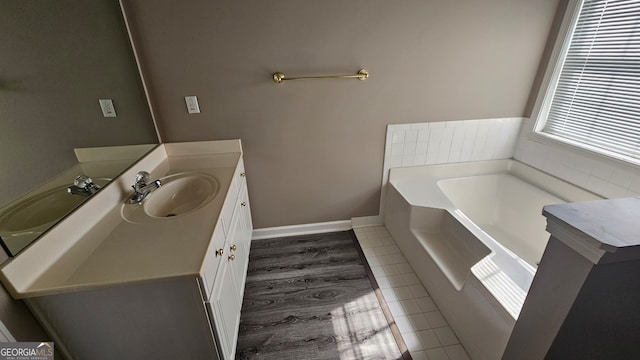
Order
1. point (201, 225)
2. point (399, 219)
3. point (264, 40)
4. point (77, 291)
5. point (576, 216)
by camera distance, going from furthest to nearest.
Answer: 1. point (399, 219)
2. point (264, 40)
3. point (201, 225)
4. point (77, 291)
5. point (576, 216)

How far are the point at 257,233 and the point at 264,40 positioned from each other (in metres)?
1.51

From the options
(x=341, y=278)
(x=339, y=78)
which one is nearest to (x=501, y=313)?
(x=341, y=278)

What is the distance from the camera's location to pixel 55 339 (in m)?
0.95

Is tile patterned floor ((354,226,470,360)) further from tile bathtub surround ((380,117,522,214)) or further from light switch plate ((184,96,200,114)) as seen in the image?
light switch plate ((184,96,200,114))

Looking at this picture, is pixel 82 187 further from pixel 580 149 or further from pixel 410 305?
pixel 580 149

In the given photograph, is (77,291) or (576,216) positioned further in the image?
(77,291)

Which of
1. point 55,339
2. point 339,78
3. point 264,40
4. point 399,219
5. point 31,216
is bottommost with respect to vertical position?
point 399,219

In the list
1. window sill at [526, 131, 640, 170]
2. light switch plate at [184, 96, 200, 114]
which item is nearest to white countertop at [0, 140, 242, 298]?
light switch plate at [184, 96, 200, 114]

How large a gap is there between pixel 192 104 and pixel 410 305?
6.40 ft

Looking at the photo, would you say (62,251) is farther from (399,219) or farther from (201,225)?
(399,219)

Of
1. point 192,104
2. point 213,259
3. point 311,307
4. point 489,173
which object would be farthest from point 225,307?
point 489,173

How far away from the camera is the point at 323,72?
182 cm

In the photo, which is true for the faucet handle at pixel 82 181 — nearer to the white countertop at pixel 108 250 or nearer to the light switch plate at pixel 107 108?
the white countertop at pixel 108 250

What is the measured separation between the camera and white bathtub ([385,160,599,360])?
4.20ft
